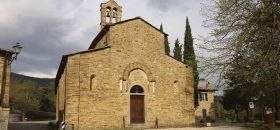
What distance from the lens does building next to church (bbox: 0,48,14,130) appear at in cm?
1780

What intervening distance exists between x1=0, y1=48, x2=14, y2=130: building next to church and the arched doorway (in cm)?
889

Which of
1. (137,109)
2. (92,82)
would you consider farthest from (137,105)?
(92,82)

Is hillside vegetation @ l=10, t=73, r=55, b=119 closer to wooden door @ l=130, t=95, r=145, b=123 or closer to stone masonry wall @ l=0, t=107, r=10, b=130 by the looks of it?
wooden door @ l=130, t=95, r=145, b=123

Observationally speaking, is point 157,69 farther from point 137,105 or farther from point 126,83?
point 137,105

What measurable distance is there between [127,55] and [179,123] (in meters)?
6.85

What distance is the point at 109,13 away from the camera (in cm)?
2773

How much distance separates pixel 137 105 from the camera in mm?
23781

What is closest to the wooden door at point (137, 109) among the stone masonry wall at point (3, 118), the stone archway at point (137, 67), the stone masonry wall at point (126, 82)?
the stone masonry wall at point (126, 82)

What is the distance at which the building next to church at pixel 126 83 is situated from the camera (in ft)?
71.3

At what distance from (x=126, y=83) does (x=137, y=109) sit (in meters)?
2.17

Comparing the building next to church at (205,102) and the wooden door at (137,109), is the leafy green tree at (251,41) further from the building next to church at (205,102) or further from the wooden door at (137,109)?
the building next to church at (205,102)

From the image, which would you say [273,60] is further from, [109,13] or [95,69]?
[109,13]

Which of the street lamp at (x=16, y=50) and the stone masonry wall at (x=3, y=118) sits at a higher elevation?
the street lamp at (x=16, y=50)

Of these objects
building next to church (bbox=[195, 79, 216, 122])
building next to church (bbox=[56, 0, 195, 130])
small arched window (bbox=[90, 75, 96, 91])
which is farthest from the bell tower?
building next to church (bbox=[195, 79, 216, 122])
